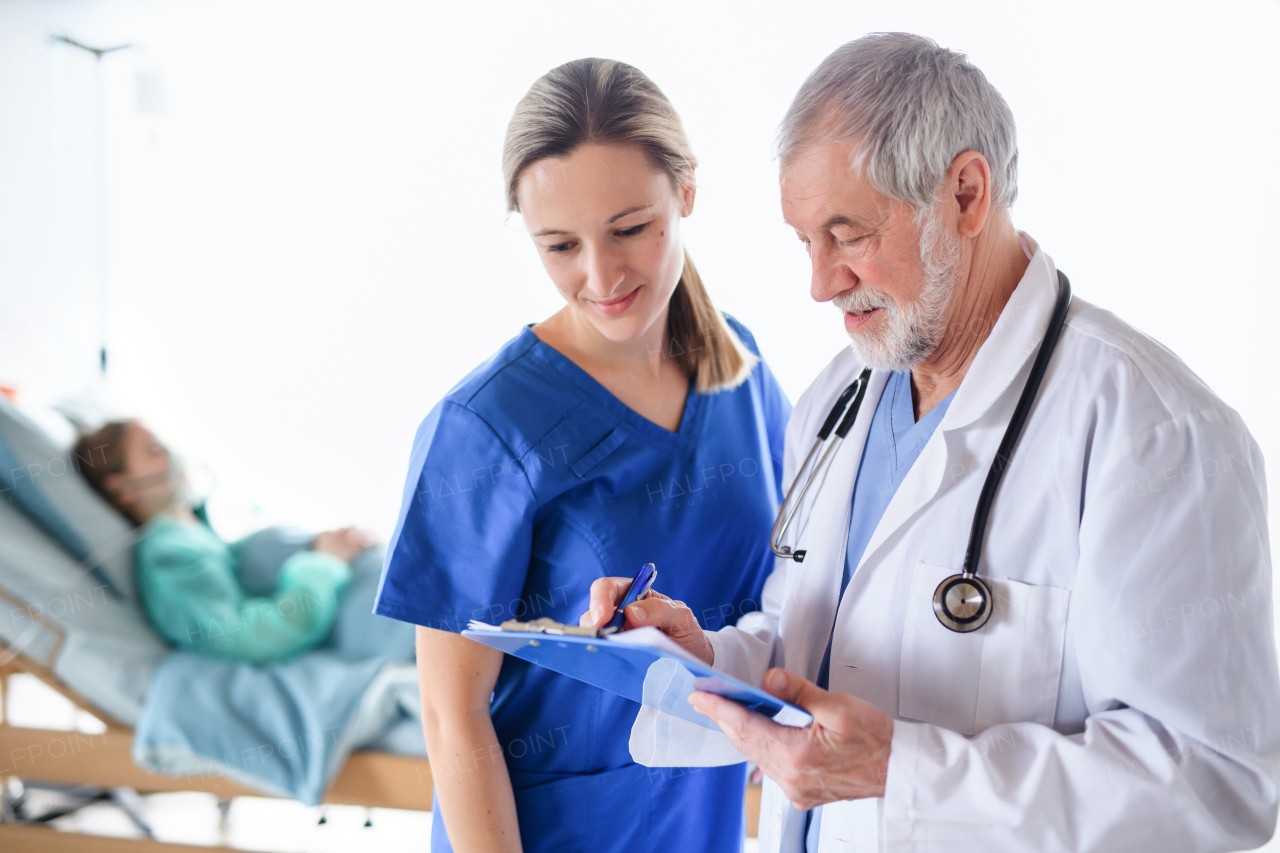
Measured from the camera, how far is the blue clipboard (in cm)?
67

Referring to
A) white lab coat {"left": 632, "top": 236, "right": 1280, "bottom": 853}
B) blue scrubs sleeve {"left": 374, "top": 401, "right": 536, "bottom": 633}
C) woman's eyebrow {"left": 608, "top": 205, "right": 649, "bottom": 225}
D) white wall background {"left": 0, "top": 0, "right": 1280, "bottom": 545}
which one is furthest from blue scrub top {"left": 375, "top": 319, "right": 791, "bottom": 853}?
white wall background {"left": 0, "top": 0, "right": 1280, "bottom": 545}

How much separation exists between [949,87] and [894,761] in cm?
67

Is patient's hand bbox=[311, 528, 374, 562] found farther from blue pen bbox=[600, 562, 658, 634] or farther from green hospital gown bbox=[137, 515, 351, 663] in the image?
blue pen bbox=[600, 562, 658, 634]

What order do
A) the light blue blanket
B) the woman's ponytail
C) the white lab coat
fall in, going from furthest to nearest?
1. the light blue blanket
2. the woman's ponytail
3. the white lab coat

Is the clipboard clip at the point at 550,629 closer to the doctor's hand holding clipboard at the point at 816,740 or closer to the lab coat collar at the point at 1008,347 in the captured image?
the doctor's hand holding clipboard at the point at 816,740

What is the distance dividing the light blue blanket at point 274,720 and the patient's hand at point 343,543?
1.01 ft

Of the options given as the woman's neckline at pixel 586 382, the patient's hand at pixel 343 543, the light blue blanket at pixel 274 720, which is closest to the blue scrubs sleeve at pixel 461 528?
the woman's neckline at pixel 586 382

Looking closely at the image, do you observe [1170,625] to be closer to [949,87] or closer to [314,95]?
[949,87]

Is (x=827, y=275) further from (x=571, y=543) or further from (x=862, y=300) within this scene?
(x=571, y=543)

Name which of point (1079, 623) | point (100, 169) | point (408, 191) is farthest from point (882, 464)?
point (100, 169)

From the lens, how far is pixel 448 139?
2021 millimetres

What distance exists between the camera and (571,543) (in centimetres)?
108

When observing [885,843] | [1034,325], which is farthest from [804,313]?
[885,843]

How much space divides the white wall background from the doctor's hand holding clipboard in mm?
1338
